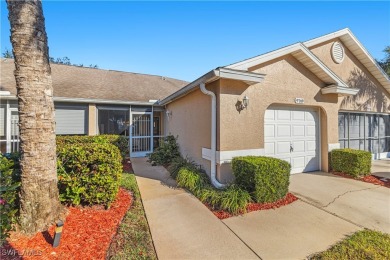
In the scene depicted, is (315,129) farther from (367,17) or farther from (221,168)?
(221,168)

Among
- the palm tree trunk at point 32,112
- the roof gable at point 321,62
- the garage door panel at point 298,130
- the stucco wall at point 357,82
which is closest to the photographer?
the palm tree trunk at point 32,112

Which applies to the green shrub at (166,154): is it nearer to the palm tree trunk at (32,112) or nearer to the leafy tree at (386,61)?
the palm tree trunk at (32,112)

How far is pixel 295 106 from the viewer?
23.9 ft

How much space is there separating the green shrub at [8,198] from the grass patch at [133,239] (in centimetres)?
150

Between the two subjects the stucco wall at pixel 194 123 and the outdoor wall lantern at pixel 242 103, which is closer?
the outdoor wall lantern at pixel 242 103

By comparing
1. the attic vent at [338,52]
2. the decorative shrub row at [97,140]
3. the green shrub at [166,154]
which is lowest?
the green shrub at [166,154]

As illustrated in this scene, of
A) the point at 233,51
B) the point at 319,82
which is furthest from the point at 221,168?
the point at 233,51

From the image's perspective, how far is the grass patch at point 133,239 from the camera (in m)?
2.89

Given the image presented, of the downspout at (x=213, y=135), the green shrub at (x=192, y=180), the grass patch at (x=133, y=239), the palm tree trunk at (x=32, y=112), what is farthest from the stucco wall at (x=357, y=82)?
the palm tree trunk at (x=32, y=112)

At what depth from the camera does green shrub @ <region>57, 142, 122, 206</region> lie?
13.1 feet

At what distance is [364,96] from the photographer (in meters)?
9.64

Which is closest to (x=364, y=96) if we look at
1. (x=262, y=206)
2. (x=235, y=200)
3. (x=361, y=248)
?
(x=262, y=206)

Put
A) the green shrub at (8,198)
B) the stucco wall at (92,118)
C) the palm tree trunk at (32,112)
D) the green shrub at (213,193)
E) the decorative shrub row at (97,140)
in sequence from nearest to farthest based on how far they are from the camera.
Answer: the green shrub at (8,198)
the palm tree trunk at (32,112)
the green shrub at (213,193)
the decorative shrub row at (97,140)
the stucco wall at (92,118)

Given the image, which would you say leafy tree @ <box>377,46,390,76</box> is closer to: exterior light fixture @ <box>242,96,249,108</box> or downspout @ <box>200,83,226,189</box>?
exterior light fixture @ <box>242,96,249,108</box>
